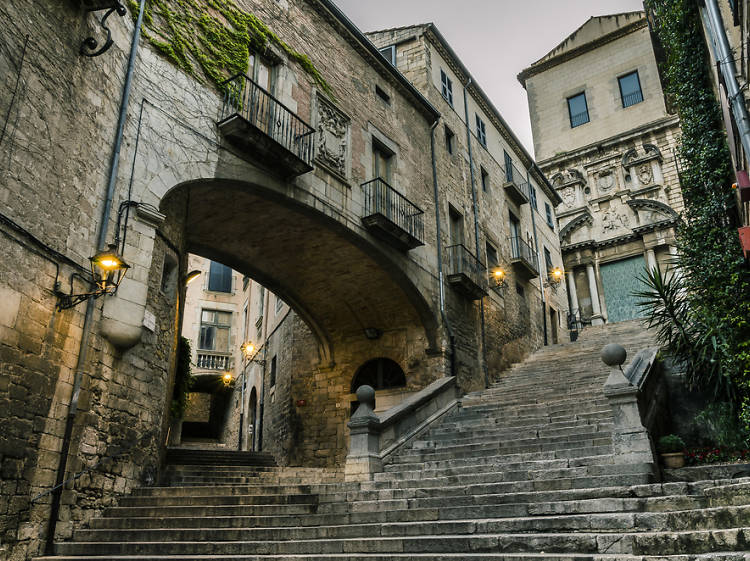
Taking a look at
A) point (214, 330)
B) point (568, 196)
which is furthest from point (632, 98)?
point (214, 330)

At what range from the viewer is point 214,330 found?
2545 centimetres

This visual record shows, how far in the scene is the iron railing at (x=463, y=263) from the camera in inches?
616

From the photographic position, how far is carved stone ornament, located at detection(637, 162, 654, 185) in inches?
1036

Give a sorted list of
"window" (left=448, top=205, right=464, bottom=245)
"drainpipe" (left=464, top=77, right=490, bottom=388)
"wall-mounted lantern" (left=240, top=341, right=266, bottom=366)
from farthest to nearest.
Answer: "wall-mounted lantern" (left=240, top=341, right=266, bottom=366) < "window" (left=448, top=205, right=464, bottom=245) < "drainpipe" (left=464, top=77, right=490, bottom=388)

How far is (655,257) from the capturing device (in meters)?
24.9

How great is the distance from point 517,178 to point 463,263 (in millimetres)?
8004

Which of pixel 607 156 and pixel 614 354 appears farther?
pixel 607 156

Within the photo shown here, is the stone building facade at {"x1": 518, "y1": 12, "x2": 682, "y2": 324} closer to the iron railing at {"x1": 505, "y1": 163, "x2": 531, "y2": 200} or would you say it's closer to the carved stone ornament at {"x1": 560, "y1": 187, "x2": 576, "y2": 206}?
the carved stone ornament at {"x1": 560, "y1": 187, "x2": 576, "y2": 206}

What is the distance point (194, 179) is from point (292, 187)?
211 cm

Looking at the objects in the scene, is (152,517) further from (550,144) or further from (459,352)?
(550,144)

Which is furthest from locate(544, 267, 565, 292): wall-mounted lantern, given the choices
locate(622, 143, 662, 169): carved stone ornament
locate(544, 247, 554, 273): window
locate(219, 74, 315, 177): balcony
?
locate(219, 74, 315, 177): balcony

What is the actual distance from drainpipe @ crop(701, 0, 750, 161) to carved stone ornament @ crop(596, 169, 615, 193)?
19854 mm

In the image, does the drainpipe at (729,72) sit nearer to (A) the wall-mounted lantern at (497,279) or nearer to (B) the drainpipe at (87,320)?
(B) the drainpipe at (87,320)

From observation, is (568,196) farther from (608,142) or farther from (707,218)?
(707,218)
